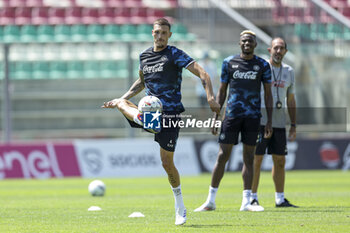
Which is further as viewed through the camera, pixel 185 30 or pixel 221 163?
pixel 185 30

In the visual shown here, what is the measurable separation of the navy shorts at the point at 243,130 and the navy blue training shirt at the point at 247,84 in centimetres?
7

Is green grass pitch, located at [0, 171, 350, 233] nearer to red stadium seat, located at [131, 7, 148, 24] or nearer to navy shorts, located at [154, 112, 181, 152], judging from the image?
navy shorts, located at [154, 112, 181, 152]

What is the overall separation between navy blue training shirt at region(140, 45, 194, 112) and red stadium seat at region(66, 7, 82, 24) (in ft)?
67.2

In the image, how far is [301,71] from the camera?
21500mm

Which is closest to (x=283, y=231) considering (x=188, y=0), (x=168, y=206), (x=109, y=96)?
(x=168, y=206)

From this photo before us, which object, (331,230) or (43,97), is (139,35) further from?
(331,230)

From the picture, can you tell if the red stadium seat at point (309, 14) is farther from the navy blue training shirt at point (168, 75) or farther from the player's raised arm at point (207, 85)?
the player's raised arm at point (207, 85)

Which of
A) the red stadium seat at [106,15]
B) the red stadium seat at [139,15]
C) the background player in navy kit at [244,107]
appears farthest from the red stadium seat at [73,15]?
the background player in navy kit at [244,107]

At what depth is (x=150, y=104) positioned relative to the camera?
326 inches

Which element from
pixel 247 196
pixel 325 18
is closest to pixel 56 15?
pixel 325 18

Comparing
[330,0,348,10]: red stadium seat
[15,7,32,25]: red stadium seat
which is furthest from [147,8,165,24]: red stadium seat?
[330,0,348,10]: red stadium seat

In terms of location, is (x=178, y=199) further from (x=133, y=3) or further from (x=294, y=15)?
(x=133, y=3)

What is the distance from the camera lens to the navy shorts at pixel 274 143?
11.2m

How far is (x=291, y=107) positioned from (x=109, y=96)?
10.5 m
